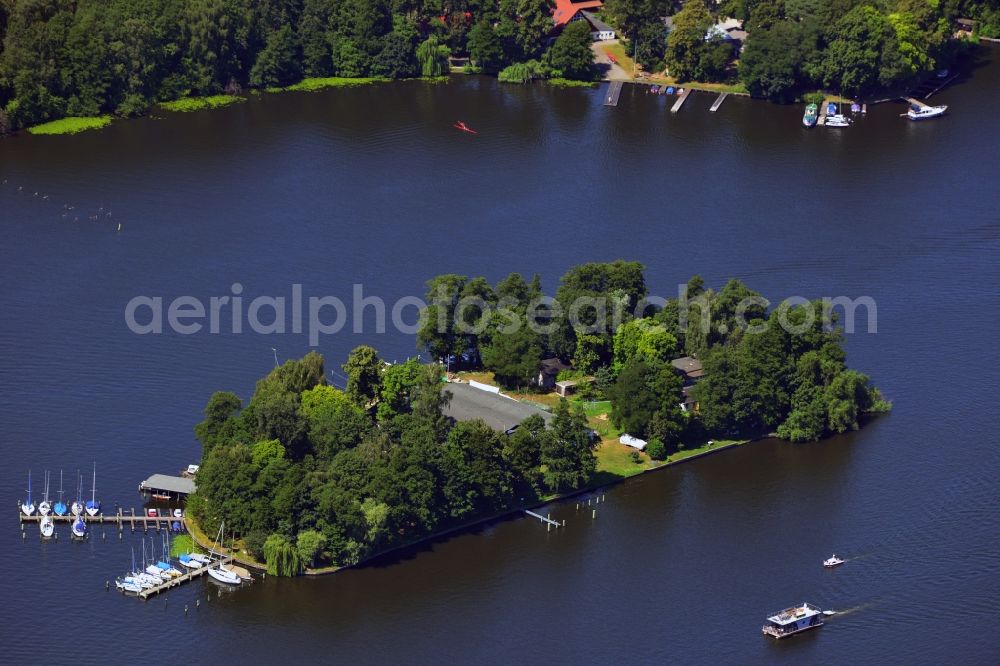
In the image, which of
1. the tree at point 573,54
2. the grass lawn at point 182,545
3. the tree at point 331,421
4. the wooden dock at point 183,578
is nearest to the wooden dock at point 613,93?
the tree at point 573,54

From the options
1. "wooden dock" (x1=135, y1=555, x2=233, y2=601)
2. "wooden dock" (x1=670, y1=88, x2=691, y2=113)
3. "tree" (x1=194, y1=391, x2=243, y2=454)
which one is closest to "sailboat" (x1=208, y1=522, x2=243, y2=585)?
"wooden dock" (x1=135, y1=555, x2=233, y2=601)

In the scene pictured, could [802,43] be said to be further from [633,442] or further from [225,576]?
[225,576]

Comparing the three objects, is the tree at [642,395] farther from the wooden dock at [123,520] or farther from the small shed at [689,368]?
the wooden dock at [123,520]

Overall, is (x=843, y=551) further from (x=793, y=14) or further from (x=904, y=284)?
(x=793, y=14)

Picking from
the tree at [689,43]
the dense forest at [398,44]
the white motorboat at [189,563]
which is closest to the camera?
the white motorboat at [189,563]

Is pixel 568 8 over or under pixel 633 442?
over

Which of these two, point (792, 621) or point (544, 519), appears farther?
point (544, 519)

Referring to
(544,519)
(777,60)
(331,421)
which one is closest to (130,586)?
(331,421)
